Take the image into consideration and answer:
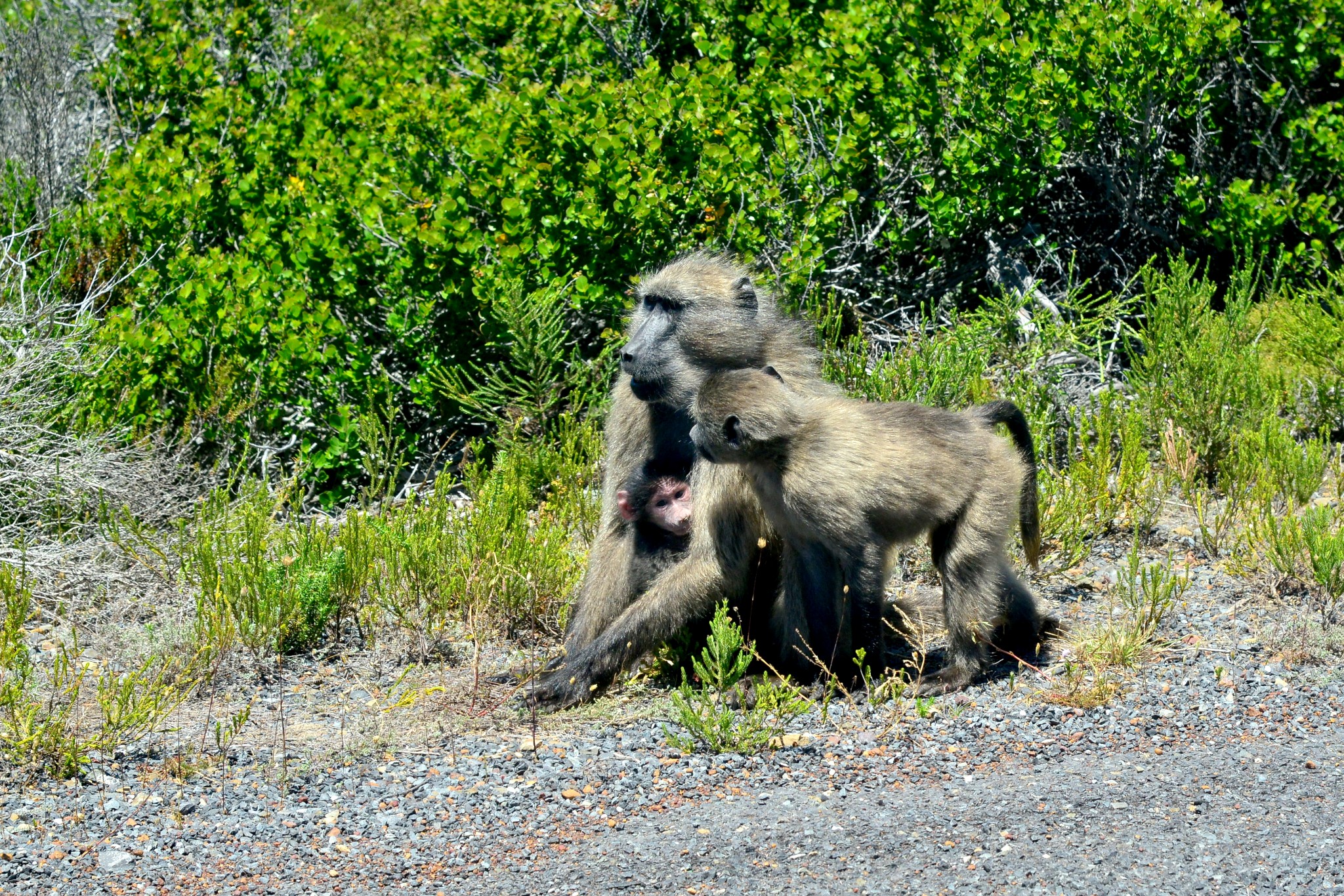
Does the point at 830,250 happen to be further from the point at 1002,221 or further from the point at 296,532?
the point at 296,532

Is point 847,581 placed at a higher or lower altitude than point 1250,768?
higher

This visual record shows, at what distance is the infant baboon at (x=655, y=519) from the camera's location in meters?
4.13

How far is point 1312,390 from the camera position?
231 inches

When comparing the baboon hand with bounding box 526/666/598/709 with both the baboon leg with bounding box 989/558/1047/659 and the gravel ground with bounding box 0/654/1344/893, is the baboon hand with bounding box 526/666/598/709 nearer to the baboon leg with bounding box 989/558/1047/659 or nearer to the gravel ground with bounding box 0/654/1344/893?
the gravel ground with bounding box 0/654/1344/893

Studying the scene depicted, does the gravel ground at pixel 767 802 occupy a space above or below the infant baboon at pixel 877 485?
below

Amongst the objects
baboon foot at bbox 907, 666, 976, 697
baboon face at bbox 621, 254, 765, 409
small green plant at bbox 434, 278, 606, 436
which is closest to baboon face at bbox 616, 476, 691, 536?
baboon face at bbox 621, 254, 765, 409

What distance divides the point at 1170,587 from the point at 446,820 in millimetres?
2179

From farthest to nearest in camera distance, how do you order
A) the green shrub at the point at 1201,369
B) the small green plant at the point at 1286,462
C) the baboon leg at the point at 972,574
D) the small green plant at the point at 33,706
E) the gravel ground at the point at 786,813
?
1. the green shrub at the point at 1201,369
2. the small green plant at the point at 1286,462
3. the baboon leg at the point at 972,574
4. the small green plant at the point at 33,706
5. the gravel ground at the point at 786,813

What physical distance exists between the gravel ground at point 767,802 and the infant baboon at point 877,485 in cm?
25

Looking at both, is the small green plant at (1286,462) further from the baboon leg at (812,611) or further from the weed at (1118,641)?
the baboon leg at (812,611)

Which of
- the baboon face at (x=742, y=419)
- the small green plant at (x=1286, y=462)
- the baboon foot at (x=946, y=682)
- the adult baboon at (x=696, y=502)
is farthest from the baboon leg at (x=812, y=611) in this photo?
the small green plant at (x=1286, y=462)

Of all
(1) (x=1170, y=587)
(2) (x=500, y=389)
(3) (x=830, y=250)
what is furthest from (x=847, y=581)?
(3) (x=830, y=250)

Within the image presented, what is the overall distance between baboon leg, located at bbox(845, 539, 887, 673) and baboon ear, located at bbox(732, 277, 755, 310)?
2.84 ft

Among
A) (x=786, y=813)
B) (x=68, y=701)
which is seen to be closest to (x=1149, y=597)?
(x=786, y=813)
